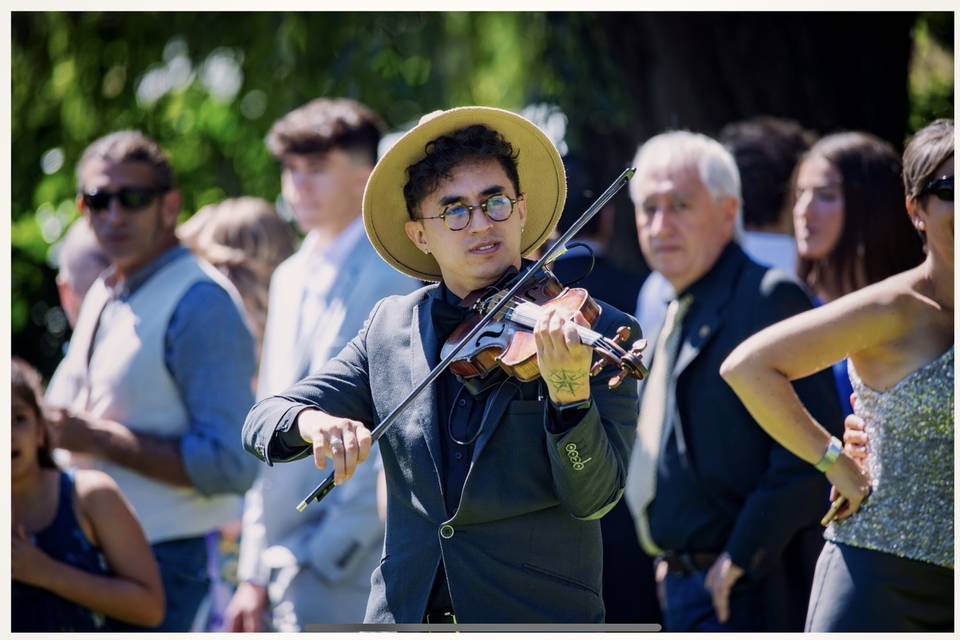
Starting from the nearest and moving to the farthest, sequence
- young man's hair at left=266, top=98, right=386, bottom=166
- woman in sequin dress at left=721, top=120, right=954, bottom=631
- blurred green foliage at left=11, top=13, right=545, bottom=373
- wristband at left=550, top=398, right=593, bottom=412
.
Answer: wristband at left=550, top=398, right=593, bottom=412
woman in sequin dress at left=721, top=120, right=954, bottom=631
young man's hair at left=266, top=98, right=386, bottom=166
blurred green foliage at left=11, top=13, right=545, bottom=373

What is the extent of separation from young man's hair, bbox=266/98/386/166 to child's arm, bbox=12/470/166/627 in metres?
1.44

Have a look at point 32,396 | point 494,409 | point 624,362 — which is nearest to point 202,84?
point 32,396

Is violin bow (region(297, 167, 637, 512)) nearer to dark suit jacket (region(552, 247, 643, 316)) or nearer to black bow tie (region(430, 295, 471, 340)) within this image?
black bow tie (region(430, 295, 471, 340))

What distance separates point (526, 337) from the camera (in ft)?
9.23

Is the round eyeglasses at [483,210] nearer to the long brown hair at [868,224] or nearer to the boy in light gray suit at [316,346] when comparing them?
the boy in light gray suit at [316,346]

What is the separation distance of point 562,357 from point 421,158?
762 millimetres

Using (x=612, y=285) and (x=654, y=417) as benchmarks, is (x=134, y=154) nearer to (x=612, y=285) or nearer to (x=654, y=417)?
(x=612, y=285)

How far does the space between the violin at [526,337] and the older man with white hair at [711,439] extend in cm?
164

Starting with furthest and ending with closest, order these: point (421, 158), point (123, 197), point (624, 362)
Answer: point (123, 197) < point (421, 158) < point (624, 362)

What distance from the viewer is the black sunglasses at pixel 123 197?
5.23 m

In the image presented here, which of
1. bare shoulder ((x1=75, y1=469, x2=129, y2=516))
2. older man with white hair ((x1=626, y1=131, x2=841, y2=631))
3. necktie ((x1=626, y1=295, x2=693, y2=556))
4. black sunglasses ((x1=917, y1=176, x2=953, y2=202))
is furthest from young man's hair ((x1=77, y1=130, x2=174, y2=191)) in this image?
black sunglasses ((x1=917, y1=176, x2=953, y2=202))

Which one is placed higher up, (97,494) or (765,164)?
(765,164)

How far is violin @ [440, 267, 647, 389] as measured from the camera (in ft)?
8.73

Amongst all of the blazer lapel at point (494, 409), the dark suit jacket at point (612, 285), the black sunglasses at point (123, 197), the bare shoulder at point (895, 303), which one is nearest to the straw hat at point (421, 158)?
the blazer lapel at point (494, 409)
